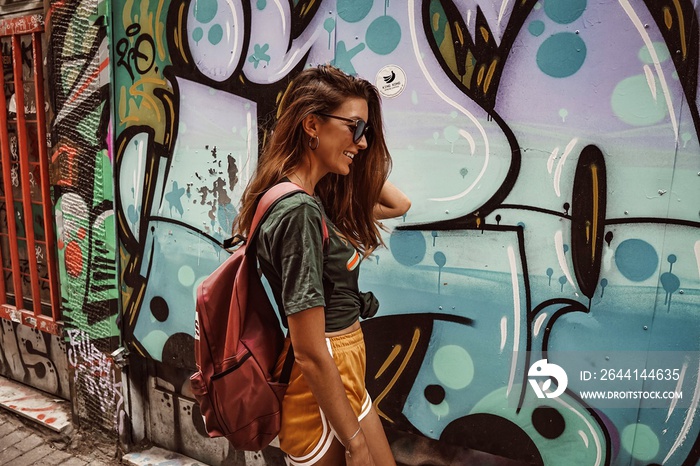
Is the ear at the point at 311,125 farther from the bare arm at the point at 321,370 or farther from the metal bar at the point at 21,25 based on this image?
the metal bar at the point at 21,25

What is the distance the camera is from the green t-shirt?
1.35 metres

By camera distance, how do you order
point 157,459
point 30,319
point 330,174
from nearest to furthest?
point 330,174
point 157,459
point 30,319

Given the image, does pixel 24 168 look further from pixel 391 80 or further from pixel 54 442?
pixel 391 80

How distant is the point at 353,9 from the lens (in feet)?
7.89

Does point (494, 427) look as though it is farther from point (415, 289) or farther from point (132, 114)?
point (132, 114)

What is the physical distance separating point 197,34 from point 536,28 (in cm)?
178

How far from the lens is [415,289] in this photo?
2455 millimetres

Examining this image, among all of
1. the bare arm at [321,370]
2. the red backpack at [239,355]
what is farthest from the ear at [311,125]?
the bare arm at [321,370]

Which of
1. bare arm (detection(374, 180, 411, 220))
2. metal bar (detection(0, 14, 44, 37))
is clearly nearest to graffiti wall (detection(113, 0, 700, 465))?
bare arm (detection(374, 180, 411, 220))

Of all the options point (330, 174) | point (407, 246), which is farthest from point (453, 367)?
point (330, 174)

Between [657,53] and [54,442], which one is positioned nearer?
[657,53]

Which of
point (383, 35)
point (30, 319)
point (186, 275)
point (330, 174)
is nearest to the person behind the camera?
point (330, 174)

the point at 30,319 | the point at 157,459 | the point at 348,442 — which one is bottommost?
the point at 157,459

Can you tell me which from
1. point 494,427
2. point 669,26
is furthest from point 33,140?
point 669,26
